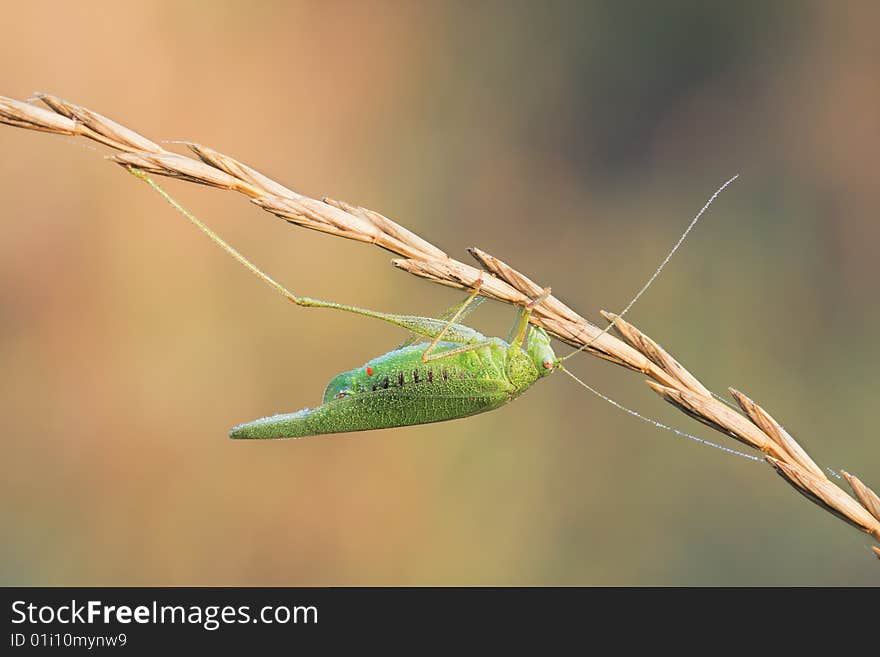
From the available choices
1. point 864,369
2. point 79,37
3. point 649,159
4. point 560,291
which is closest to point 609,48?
point 649,159

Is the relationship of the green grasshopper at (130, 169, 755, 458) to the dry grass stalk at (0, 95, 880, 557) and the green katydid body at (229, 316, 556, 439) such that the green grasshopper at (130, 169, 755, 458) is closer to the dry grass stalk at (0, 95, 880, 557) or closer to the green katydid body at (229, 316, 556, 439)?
the green katydid body at (229, 316, 556, 439)

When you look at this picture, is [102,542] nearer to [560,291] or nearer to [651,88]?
[560,291]

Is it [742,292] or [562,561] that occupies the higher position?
[742,292]

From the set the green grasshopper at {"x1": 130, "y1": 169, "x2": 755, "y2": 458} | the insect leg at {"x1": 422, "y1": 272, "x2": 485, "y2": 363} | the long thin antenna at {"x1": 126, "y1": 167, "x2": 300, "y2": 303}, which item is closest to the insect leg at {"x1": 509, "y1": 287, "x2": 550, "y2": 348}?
the green grasshopper at {"x1": 130, "y1": 169, "x2": 755, "y2": 458}

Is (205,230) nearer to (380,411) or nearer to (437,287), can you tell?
(380,411)

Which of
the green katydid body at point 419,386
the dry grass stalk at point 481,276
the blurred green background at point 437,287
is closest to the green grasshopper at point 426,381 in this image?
the green katydid body at point 419,386
